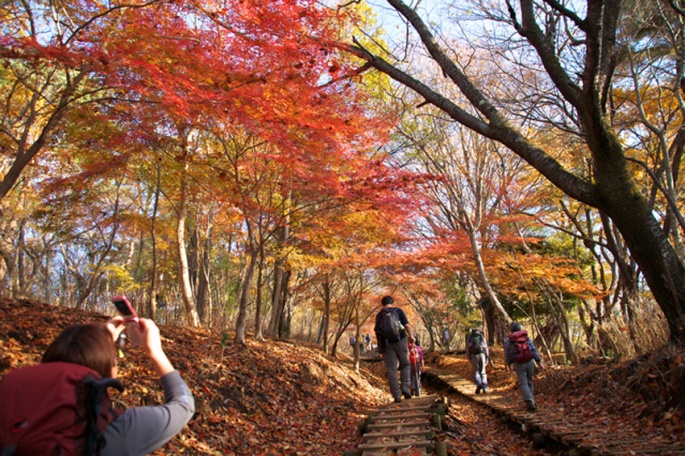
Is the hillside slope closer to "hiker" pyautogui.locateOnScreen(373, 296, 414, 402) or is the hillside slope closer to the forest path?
"hiker" pyautogui.locateOnScreen(373, 296, 414, 402)

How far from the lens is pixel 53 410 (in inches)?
57.2

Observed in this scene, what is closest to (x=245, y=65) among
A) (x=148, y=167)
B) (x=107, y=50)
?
(x=107, y=50)

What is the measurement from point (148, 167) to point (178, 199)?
3.91 ft

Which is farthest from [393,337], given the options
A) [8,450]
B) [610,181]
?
[8,450]

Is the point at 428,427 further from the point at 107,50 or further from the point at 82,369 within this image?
the point at 107,50

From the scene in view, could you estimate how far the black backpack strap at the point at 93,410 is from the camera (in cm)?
152

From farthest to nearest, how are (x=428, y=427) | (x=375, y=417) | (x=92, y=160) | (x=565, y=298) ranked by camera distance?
(x=565, y=298) → (x=92, y=160) → (x=375, y=417) → (x=428, y=427)

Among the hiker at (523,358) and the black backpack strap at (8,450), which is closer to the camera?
the black backpack strap at (8,450)

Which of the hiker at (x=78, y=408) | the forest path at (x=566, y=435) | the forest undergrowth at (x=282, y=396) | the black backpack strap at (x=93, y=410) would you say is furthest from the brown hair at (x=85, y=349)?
the forest path at (x=566, y=435)

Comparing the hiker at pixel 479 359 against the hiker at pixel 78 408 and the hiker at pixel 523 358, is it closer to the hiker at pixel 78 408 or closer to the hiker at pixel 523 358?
the hiker at pixel 523 358

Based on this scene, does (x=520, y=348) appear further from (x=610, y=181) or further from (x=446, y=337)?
(x=446, y=337)

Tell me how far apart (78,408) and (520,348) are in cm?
771

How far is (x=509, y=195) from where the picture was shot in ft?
48.9

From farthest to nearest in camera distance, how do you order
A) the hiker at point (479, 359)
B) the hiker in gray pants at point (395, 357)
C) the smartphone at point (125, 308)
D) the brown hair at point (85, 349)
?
the hiker at point (479, 359) < the hiker in gray pants at point (395, 357) < the smartphone at point (125, 308) < the brown hair at point (85, 349)
